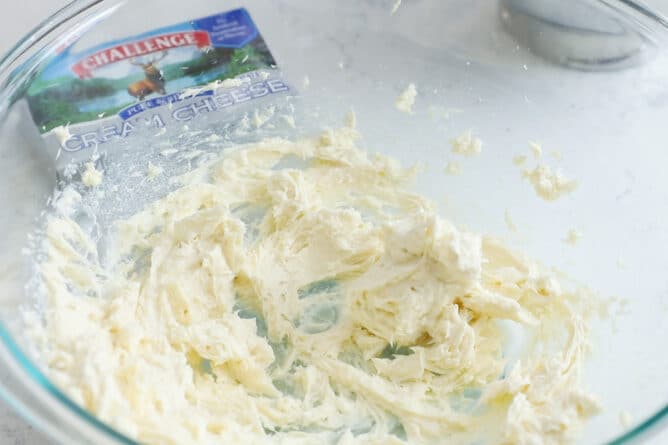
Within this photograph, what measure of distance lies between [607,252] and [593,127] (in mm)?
357

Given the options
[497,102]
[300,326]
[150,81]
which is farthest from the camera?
[497,102]

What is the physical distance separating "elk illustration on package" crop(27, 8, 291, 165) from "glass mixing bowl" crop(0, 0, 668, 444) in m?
0.04

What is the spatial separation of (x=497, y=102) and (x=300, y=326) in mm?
845

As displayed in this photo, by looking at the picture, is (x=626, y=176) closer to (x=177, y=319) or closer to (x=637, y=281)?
(x=637, y=281)

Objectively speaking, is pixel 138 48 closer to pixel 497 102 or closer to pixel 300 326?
pixel 300 326

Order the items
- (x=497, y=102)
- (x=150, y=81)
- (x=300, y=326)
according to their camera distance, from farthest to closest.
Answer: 1. (x=497, y=102)
2. (x=150, y=81)
3. (x=300, y=326)

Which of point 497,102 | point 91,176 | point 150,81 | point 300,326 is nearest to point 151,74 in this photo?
point 150,81

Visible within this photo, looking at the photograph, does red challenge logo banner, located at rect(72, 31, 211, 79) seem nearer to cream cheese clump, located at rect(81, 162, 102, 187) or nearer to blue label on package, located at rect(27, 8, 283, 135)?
blue label on package, located at rect(27, 8, 283, 135)

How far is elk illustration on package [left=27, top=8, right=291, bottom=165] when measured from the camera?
6.12ft

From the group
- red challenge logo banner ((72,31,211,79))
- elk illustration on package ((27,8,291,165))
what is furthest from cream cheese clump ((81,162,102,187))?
red challenge logo banner ((72,31,211,79))

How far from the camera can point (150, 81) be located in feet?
6.52

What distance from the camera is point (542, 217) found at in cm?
200

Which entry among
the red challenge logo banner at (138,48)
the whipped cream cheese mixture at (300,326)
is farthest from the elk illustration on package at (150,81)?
the whipped cream cheese mixture at (300,326)

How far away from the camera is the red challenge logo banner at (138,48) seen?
6.21 ft
